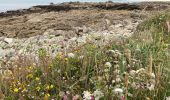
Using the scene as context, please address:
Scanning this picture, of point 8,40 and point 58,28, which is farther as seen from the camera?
point 58,28

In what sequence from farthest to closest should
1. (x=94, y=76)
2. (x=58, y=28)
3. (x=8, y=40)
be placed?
(x=58, y=28) < (x=8, y=40) < (x=94, y=76)

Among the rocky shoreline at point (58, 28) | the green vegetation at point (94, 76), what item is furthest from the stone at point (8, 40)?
the green vegetation at point (94, 76)

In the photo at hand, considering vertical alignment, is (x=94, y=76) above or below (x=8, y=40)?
above

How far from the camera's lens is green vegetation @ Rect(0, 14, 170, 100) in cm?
693

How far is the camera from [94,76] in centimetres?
802

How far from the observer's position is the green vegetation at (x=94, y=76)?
693 centimetres

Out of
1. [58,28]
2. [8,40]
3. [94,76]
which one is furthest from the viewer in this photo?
[58,28]

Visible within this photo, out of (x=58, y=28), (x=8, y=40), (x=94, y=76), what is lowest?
(x=8, y=40)

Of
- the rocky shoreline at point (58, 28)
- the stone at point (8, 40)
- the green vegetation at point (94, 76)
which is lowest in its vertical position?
the stone at point (8, 40)

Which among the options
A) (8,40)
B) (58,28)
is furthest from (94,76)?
(58,28)

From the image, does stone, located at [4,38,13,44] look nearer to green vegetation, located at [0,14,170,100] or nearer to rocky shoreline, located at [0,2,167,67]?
rocky shoreline, located at [0,2,167,67]

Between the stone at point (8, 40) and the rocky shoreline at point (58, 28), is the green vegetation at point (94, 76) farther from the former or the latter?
the stone at point (8, 40)

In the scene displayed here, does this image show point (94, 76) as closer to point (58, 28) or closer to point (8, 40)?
point (8, 40)

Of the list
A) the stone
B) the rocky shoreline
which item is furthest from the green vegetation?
the stone
